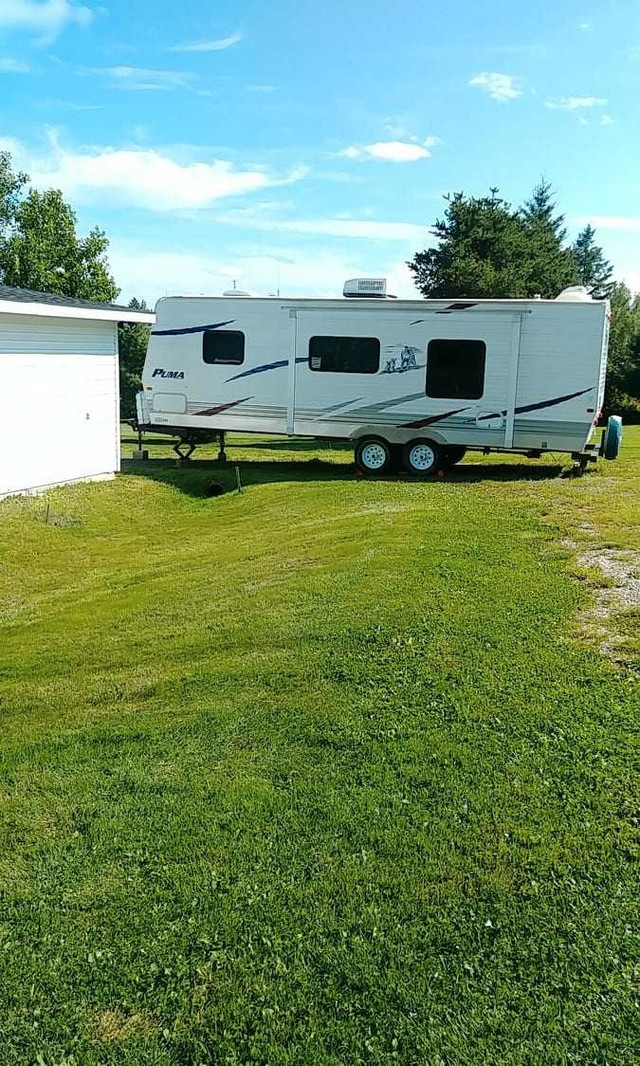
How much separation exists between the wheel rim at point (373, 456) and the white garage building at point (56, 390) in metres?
4.30

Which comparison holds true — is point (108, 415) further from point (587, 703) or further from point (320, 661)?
point (587, 703)

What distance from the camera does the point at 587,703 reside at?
493cm

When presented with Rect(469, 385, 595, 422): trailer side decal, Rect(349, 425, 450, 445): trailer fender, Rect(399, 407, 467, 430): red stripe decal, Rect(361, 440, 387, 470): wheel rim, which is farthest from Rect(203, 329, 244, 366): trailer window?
Rect(469, 385, 595, 422): trailer side decal

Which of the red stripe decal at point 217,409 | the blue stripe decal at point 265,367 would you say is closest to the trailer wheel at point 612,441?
the blue stripe decal at point 265,367

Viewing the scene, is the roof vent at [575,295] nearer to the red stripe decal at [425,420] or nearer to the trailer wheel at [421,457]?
the red stripe decal at [425,420]

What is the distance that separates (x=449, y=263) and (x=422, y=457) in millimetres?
21659

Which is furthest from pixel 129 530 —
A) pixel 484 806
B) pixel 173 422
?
pixel 484 806

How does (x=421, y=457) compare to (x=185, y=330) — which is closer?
(x=421, y=457)

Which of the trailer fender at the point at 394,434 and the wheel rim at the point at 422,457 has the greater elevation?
the trailer fender at the point at 394,434

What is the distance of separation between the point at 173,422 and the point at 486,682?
1152 centimetres

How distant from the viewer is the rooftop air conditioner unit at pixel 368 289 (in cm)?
1450

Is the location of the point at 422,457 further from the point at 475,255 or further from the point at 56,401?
the point at 475,255

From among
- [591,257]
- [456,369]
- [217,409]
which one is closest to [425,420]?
[456,369]

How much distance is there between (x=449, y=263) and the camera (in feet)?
111
